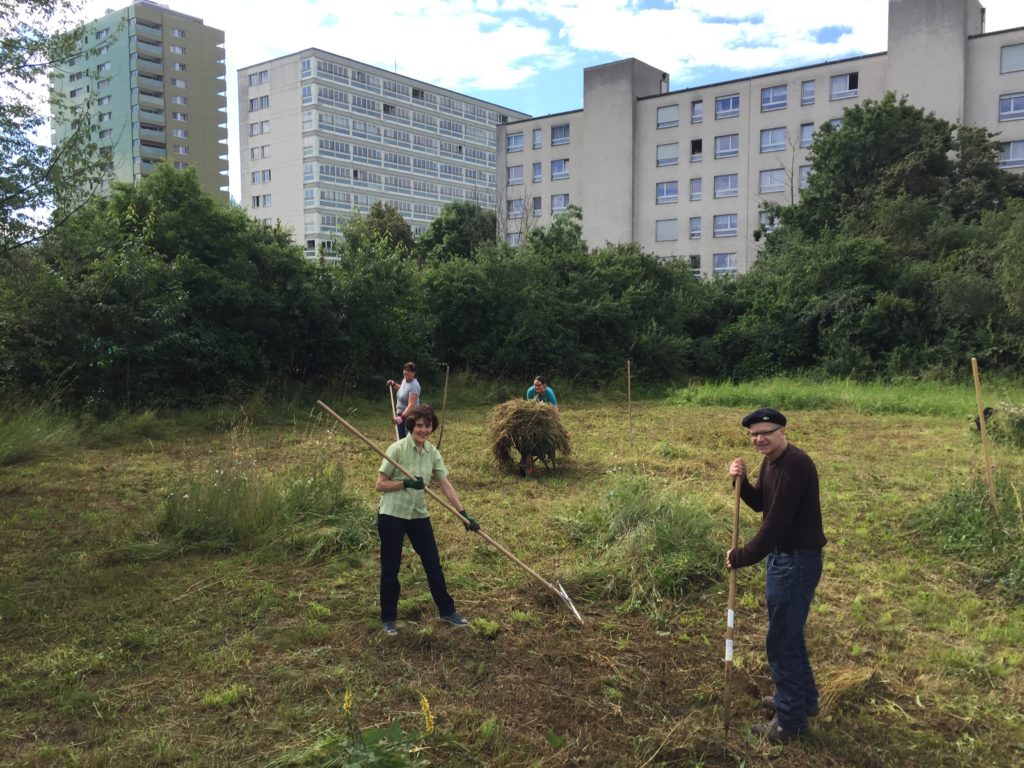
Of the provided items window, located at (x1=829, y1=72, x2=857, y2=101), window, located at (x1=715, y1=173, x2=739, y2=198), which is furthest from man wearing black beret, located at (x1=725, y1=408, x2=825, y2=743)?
window, located at (x1=715, y1=173, x2=739, y2=198)

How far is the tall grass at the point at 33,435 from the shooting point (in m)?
10.2

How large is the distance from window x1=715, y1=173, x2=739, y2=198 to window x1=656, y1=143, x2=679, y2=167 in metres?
3.28

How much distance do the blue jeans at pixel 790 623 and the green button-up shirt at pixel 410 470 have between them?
7.03 ft

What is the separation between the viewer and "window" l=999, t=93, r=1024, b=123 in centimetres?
3731

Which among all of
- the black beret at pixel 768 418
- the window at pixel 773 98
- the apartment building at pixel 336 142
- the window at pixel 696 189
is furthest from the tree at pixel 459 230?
the black beret at pixel 768 418

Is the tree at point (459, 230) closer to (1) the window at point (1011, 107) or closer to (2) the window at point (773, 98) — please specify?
(2) the window at point (773, 98)

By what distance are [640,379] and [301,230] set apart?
181 feet

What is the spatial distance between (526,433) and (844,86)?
4249cm

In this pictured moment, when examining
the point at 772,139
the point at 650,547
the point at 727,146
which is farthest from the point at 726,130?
the point at 650,547

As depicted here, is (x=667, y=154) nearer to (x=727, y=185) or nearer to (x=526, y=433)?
(x=727, y=185)

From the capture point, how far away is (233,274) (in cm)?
1549

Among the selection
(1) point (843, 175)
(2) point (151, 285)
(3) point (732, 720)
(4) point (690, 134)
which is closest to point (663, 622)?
(3) point (732, 720)

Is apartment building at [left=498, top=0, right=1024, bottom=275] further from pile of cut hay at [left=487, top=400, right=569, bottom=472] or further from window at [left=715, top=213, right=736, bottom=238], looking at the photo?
pile of cut hay at [left=487, top=400, right=569, bottom=472]

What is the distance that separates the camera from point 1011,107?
37.6 metres
